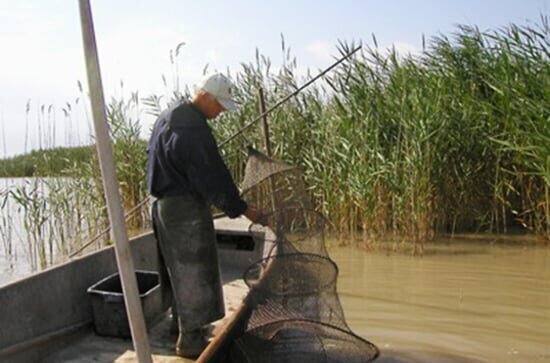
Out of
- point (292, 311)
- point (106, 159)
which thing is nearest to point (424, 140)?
point (292, 311)

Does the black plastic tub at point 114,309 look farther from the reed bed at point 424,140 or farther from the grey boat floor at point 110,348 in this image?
the reed bed at point 424,140

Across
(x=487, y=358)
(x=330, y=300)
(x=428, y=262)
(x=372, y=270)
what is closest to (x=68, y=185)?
(x=372, y=270)

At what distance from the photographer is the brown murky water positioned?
438 centimetres

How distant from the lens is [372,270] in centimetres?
686

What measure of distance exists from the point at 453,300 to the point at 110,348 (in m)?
3.28

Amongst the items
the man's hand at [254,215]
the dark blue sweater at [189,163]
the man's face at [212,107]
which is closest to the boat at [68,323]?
the man's hand at [254,215]

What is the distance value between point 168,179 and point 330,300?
1.22m

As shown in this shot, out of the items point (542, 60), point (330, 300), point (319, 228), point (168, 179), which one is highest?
point (542, 60)

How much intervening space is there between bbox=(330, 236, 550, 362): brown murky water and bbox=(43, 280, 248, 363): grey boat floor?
4.66 ft

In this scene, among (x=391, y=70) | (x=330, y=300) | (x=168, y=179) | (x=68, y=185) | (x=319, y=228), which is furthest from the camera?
(x=391, y=70)

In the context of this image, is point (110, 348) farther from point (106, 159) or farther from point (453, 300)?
point (453, 300)

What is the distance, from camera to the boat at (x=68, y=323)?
126 inches

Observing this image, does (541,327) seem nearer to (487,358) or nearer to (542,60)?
(487,358)

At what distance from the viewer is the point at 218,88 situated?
3242mm
